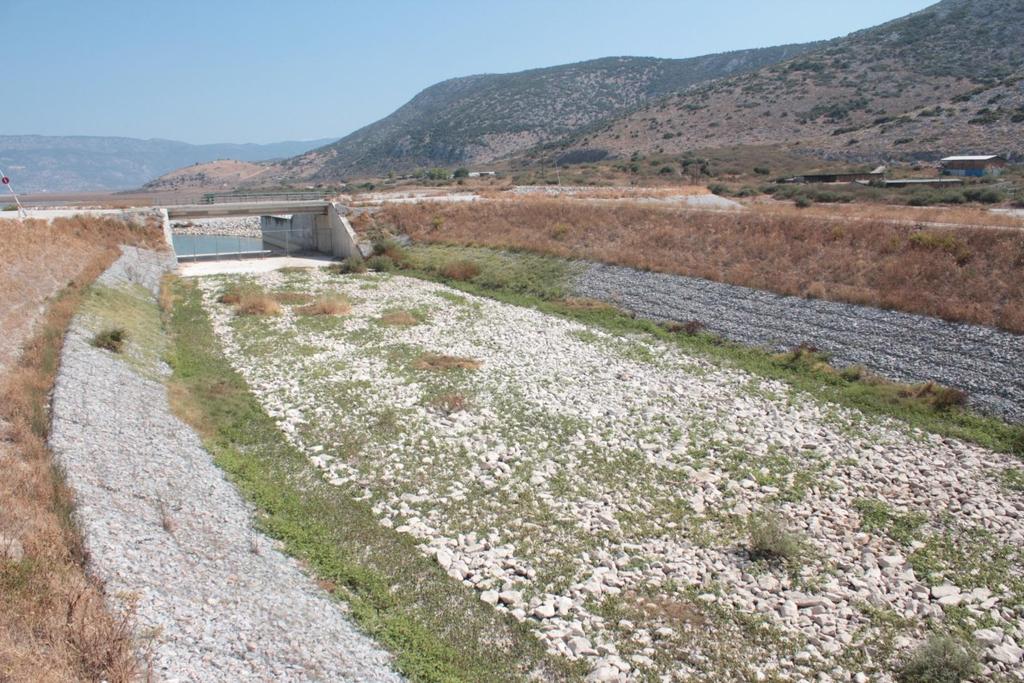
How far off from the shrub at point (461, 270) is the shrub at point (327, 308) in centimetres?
917

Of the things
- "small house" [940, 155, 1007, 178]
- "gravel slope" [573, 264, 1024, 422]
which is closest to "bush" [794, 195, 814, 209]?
"gravel slope" [573, 264, 1024, 422]

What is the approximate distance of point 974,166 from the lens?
56.6 metres

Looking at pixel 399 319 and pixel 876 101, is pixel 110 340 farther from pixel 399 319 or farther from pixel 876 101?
pixel 876 101

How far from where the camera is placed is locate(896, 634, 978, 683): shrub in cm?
980

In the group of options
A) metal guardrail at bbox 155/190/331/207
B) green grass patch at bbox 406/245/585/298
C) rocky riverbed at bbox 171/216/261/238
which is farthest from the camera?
rocky riverbed at bbox 171/216/261/238

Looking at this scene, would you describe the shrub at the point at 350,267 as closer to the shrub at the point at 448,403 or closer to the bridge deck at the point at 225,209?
the bridge deck at the point at 225,209

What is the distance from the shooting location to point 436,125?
598 ft

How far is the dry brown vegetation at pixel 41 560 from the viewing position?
7473 millimetres

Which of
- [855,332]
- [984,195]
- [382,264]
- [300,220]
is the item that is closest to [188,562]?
[855,332]

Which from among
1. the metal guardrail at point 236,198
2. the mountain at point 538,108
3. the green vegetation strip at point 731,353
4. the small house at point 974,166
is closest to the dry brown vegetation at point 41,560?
the green vegetation strip at point 731,353

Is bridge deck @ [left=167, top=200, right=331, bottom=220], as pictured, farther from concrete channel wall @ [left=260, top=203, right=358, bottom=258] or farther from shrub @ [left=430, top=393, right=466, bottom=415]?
shrub @ [left=430, top=393, right=466, bottom=415]

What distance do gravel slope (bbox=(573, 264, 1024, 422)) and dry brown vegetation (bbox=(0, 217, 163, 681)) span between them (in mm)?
21664

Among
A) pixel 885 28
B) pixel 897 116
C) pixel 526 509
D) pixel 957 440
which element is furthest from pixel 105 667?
pixel 885 28

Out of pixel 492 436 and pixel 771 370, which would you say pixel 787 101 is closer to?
pixel 771 370
